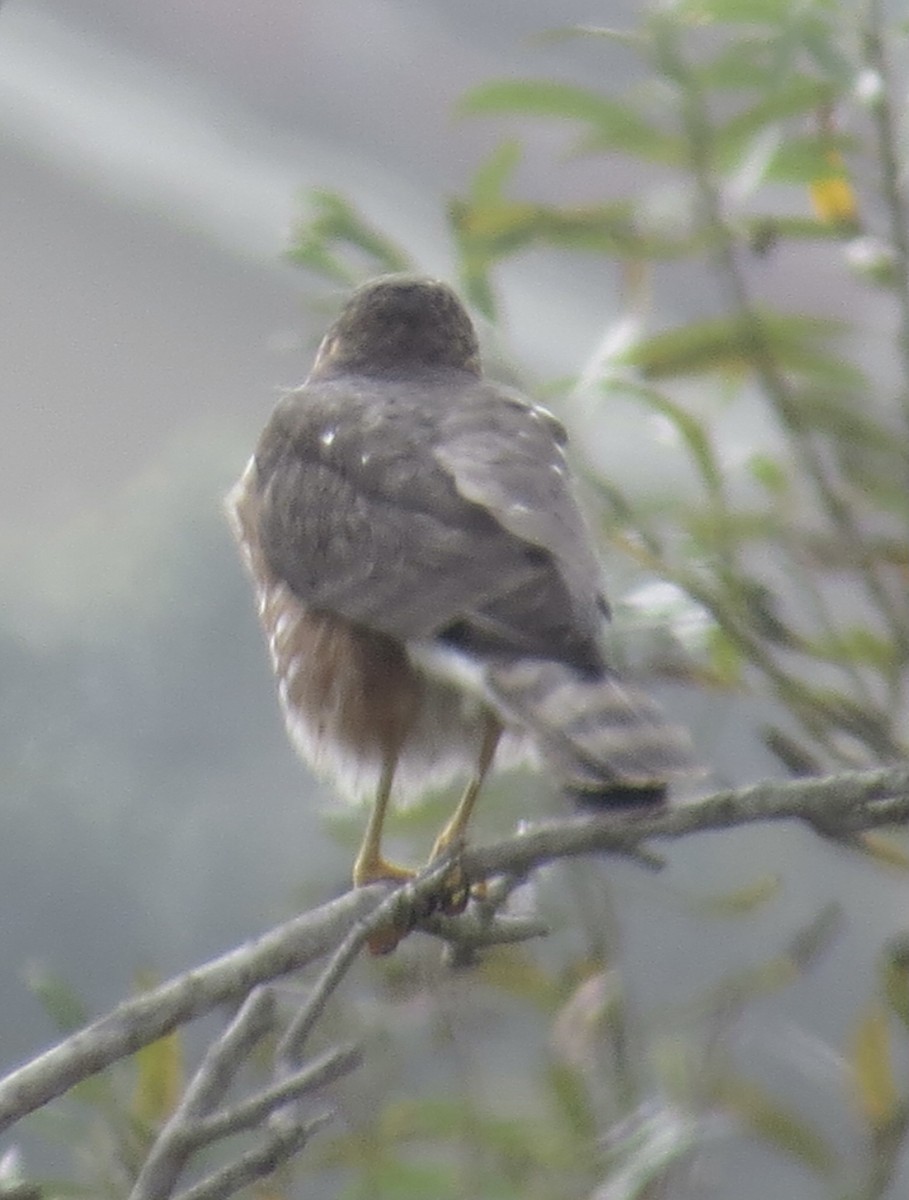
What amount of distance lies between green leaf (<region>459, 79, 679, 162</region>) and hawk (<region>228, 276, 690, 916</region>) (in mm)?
328

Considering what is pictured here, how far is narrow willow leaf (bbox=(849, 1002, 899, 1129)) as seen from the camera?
7.39 feet

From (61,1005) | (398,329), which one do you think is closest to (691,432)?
(398,329)

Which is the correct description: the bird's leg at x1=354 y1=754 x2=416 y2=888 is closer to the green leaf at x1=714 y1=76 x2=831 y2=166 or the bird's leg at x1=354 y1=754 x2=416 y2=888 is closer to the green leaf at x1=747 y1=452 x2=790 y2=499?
the green leaf at x1=747 y1=452 x2=790 y2=499

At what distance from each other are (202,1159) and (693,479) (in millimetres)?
1327

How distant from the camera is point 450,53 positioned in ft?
12.8

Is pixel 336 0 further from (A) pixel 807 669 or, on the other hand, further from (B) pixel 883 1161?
(B) pixel 883 1161

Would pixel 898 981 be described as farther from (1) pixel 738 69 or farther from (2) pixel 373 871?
(1) pixel 738 69

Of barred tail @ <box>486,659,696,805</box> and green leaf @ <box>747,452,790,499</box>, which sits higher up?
barred tail @ <box>486,659,696,805</box>

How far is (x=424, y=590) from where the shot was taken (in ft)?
6.60

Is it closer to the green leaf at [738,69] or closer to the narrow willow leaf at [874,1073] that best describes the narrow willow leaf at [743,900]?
the narrow willow leaf at [874,1073]

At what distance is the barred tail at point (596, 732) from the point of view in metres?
1.62

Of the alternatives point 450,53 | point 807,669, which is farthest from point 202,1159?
point 450,53

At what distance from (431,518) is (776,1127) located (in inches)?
35.0

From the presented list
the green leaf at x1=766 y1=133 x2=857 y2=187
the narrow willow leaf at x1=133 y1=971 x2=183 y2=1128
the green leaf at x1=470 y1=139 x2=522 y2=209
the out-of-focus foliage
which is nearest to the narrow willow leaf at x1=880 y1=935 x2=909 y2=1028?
the out-of-focus foliage
